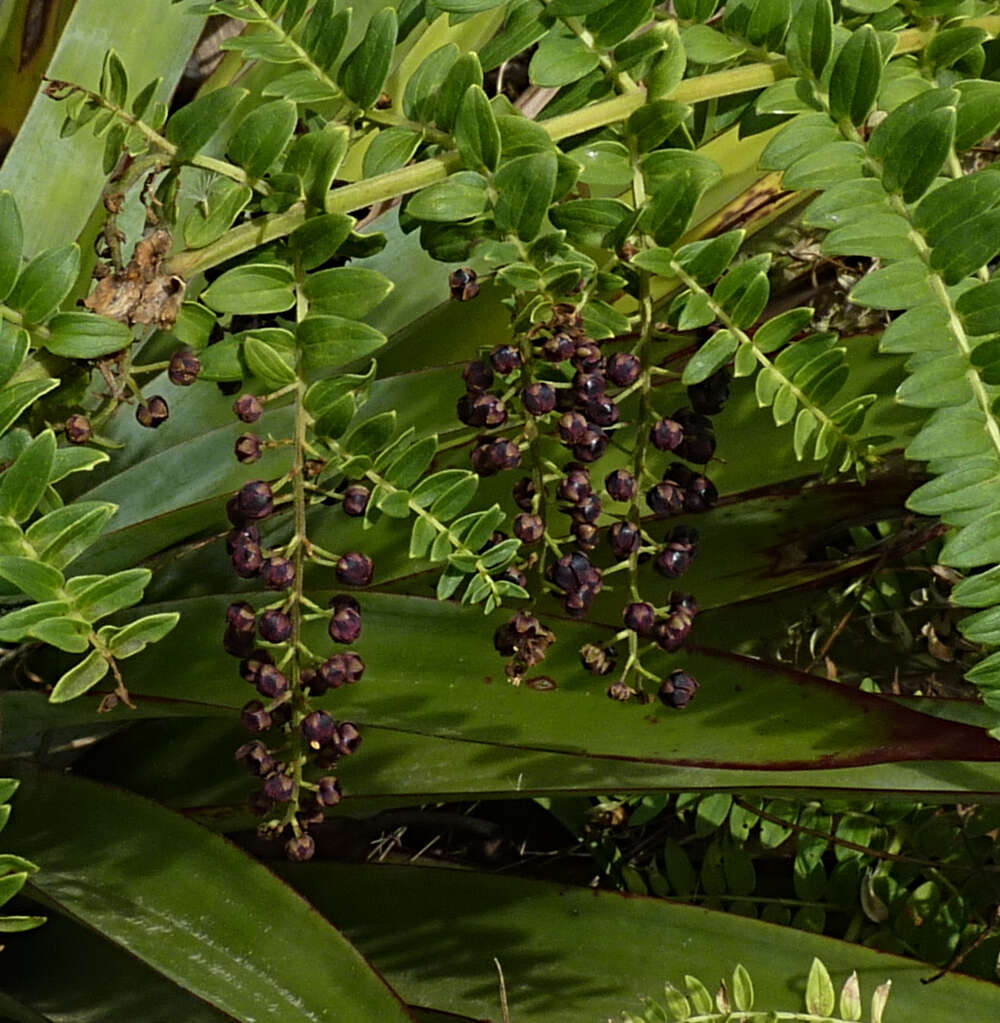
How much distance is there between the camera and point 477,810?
122 centimetres

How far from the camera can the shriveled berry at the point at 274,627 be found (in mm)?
611

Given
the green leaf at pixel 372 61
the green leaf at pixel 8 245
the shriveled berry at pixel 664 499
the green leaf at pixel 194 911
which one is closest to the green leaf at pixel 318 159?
the green leaf at pixel 372 61

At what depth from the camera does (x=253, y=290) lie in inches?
24.5

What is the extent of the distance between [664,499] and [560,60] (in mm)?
242

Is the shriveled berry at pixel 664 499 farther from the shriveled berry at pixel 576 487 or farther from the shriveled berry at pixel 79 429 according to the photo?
the shriveled berry at pixel 79 429

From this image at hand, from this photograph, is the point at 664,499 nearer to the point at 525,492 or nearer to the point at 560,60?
the point at 525,492

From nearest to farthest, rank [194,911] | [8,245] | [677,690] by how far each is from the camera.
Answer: [8,245] → [677,690] → [194,911]

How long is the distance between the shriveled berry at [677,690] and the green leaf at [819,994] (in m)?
0.20

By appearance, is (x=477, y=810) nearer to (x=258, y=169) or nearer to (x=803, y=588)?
(x=803, y=588)

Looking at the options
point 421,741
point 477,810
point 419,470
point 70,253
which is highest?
point 70,253

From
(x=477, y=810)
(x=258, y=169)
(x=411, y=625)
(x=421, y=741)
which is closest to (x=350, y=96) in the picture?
(x=258, y=169)

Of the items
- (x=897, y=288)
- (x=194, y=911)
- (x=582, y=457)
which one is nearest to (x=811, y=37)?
(x=897, y=288)

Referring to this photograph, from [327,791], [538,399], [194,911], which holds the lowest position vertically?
[194,911]

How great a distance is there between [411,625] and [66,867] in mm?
349
